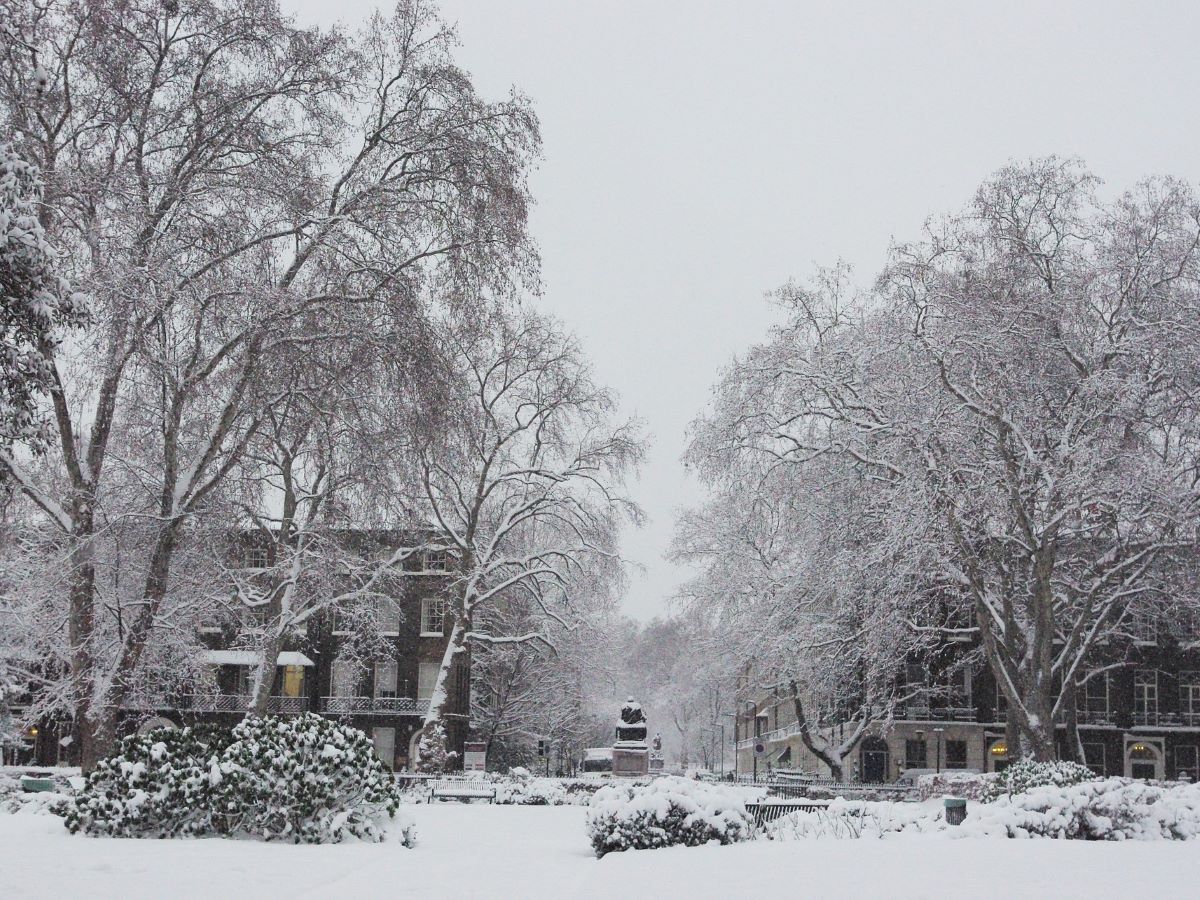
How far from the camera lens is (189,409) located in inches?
803

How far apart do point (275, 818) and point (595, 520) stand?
84.8 ft

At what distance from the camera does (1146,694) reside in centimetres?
5222

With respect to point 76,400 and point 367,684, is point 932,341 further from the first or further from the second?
point 367,684

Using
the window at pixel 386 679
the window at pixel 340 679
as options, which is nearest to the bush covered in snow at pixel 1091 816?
the window at pixel 386 679

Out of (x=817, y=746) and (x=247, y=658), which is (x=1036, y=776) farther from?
(x=247, y=658)

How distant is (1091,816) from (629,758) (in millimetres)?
21329

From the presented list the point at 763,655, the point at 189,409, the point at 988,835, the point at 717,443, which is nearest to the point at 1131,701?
the point at 763,655

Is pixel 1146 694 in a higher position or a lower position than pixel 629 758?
higher

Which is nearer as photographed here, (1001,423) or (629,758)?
(1001,423)

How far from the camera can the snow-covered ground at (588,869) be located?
999 centimetres

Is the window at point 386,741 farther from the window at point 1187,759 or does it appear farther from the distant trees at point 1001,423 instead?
the window at point 1187,759

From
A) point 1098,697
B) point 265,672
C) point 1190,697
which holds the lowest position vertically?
point 265,672

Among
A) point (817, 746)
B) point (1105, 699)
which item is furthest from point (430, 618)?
point (1105, 699)

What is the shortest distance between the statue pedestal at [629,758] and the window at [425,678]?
61.4ft
